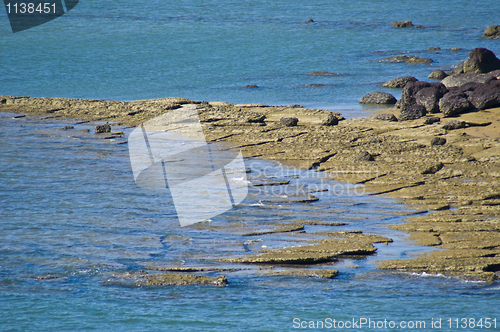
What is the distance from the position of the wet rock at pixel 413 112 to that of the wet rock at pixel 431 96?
31 centimetres

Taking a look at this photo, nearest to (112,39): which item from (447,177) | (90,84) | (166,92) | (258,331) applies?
(90,84)

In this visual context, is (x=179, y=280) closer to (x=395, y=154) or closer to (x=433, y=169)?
(x=433, y=169)

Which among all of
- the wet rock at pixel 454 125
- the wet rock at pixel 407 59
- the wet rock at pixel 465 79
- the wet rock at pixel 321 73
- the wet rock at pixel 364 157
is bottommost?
the wet rock at pixel 321 73

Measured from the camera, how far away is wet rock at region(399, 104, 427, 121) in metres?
14.2

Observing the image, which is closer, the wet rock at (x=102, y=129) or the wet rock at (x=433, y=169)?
the wet rock at (x=433, y=169)

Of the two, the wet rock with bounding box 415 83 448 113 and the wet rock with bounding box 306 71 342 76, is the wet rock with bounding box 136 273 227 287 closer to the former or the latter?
the wet rock with bounding box 415 83 448 113

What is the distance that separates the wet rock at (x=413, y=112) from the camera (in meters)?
14.2

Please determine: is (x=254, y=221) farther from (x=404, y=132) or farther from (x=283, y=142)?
(x=404, y=132)

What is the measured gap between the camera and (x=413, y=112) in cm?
1425

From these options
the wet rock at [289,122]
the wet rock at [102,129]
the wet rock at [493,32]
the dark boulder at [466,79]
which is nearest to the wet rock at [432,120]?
the wet rock at [289,122]

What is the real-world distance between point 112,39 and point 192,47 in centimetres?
678

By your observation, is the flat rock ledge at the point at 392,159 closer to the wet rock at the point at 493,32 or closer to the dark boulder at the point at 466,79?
the dark boulder at the point at 466,79

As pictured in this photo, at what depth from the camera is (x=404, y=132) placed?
1314cm

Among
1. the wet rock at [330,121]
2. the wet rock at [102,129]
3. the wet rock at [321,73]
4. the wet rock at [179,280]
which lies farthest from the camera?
the wet rock at [321,73]
